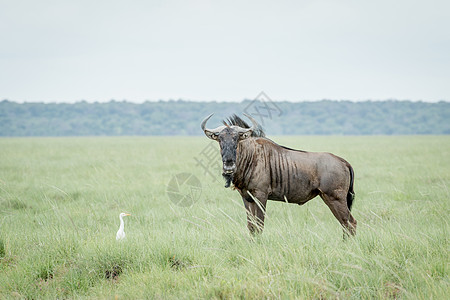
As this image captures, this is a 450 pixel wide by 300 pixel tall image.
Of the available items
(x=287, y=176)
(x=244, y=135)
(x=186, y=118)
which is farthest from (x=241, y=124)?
(x=186, y=118)

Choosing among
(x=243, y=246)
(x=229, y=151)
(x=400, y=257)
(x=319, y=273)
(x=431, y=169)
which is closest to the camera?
(x=319, y=273)

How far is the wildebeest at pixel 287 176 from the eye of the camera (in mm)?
7051

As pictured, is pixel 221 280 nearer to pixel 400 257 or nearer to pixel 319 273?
pixel 319 273

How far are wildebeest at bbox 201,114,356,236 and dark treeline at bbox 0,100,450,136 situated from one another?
98725 millimetres

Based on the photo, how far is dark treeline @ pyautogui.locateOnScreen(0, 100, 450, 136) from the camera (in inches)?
4528

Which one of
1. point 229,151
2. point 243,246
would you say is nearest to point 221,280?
point 243,246

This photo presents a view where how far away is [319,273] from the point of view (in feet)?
15.7

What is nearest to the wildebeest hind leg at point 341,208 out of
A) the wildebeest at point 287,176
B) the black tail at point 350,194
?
the wildebeest at point 287,176

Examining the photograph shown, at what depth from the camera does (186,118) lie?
412ft

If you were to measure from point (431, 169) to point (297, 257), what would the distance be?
529 inches

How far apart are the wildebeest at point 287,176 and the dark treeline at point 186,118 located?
98725 millimetres

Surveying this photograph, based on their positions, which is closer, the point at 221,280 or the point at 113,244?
the point at 221,280

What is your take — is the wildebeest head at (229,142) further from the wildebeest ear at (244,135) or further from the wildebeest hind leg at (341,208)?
the wildebeest hind leg at (341,208)

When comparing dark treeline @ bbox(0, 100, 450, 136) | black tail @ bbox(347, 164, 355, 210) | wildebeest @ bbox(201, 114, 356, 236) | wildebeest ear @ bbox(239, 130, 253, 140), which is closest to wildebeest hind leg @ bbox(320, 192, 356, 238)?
wildebeest @ bbox(201, 114, 356, 236)
